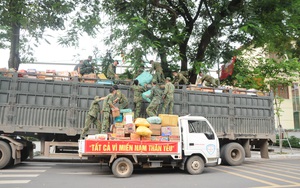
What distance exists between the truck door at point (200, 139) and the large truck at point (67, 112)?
118 centimetres

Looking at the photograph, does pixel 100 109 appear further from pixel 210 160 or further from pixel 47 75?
pixel 210 160

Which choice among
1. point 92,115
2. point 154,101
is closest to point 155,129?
point 154,101

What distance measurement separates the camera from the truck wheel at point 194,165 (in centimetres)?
745

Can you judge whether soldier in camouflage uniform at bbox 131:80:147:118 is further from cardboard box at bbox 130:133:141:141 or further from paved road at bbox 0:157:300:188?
paved road at bbox 0:157:300:188

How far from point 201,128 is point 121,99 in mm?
2712

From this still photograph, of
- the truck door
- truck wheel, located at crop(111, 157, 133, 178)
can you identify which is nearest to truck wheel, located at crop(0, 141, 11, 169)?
truck wheel, located at crop(111, 157, 133, 178)

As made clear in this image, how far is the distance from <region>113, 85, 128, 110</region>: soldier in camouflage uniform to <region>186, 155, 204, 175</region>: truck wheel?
8.91 ft

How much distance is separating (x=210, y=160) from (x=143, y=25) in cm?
575

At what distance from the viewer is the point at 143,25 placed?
10.2 meters

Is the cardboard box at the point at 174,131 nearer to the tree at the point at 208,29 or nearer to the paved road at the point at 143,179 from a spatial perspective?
the paved road at the point at 143,179

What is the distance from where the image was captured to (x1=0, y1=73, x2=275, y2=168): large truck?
7621 mm

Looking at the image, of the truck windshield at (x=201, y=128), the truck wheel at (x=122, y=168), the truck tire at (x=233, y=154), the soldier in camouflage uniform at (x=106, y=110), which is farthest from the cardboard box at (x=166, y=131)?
the truck tire at (x=233, y=154)

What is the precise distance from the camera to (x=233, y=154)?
368 inches

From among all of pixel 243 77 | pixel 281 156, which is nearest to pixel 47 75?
pixel 243 77
